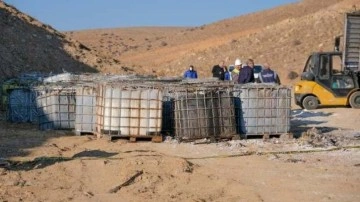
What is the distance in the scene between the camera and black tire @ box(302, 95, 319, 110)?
2303 centimetres

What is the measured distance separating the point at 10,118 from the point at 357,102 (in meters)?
11.5

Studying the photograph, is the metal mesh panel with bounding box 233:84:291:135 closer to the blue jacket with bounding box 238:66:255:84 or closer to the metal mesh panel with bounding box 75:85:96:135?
the blue jacket with bounding box 238:66:255:84

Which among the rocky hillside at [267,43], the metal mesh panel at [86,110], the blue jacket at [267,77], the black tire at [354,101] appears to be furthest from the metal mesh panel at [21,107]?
the rocky hillside at [267,43]

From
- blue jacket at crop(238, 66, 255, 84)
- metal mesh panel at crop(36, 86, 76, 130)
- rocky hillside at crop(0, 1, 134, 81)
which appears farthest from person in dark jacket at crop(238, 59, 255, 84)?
rocky hillside at crop(0, 1, 134, 81)

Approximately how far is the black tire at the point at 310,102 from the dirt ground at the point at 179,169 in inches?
289

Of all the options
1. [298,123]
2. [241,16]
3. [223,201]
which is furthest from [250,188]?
[241,16]

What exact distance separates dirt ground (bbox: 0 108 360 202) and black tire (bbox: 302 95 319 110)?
735cm

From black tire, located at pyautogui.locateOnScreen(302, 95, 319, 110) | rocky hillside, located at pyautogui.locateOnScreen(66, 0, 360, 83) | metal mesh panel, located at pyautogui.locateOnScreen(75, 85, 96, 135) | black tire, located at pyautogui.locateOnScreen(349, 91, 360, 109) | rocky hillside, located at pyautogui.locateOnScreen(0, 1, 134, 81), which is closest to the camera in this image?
metal mesh panel, located at pyautogui.locateOnScreen(75, 85, 96, 135)

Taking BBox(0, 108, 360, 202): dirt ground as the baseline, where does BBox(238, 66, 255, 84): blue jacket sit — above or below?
above

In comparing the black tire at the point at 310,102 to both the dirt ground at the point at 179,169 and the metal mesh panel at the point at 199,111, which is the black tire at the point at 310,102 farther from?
the metal mesh panel at the point at 199,111

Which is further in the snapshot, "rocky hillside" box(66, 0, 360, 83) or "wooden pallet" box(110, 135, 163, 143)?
"rocky hillside" box(66, 0, 360, 83)

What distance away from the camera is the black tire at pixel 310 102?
23.0 meters

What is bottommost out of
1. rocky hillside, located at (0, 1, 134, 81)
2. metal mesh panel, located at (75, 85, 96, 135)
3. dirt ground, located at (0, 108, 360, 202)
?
dirt ground, located at (0, 108, 360, 202)

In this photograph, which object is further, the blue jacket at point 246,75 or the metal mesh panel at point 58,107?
the blue jacket at point 246,75
